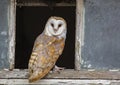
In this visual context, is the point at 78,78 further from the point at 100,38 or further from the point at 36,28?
the point at 36,28

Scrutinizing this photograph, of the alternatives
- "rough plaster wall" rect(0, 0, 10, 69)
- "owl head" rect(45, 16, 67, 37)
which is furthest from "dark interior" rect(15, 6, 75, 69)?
"owl head" rect(45, 16, 67, 37)

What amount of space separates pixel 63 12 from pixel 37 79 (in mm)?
1609

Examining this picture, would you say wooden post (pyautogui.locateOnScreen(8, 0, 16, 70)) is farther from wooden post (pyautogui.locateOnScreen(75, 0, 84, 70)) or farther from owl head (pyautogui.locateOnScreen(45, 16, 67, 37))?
wooden post (pyautogui.locateOnScreen(75, 0, 84, 70))

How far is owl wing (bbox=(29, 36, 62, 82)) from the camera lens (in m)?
3.16

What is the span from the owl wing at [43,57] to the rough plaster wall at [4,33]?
210mm

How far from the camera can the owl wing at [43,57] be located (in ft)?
10.4

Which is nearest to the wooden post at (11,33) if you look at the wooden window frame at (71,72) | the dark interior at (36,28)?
the wooden window frame at (71,72)

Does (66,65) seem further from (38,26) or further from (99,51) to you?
(99,51)

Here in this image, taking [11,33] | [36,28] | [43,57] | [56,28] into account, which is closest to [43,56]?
[43,57]

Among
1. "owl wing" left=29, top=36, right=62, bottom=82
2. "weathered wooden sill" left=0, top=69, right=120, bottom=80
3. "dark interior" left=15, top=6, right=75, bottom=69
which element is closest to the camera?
"owl wing" left=29, top=36, right=62, bottom=82

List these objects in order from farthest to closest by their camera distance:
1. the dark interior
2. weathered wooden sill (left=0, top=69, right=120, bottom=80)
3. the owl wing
→ the dark interior, weathered wooden sill (left=0, top=69, right=120, bottom=80), the owl wing

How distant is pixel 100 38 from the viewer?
3355mm

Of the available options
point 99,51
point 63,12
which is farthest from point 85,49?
point 63,12

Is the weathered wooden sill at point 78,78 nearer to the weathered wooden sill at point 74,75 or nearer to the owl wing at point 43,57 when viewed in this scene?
the weathered wooden sill at point 74,75
